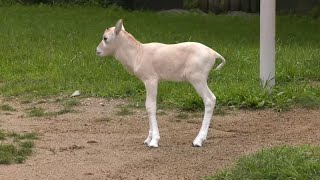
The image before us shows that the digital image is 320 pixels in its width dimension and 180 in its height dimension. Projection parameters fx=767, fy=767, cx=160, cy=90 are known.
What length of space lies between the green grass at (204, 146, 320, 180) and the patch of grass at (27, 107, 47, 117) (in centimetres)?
312

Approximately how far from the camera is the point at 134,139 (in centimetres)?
718

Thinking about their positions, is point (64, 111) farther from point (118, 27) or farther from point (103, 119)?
point (118, 27)

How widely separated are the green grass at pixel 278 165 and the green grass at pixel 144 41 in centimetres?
237

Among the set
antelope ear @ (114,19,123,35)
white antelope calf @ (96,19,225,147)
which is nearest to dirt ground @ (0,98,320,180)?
white antelope calf @ (96,19,225,147)

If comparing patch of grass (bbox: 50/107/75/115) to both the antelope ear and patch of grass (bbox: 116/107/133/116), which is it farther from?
the antelope ear

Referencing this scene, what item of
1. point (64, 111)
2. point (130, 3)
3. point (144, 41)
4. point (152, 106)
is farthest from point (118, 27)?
point (130, 3)

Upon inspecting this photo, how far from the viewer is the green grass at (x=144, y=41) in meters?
8.77

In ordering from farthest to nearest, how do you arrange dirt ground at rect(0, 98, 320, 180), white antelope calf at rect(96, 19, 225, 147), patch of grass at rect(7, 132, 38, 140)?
patch of grass at rect(7, 132, 38, 140), white antelope calf at rect(96, 19, 225, 147), dirt ground at rect(0, 98, 320, 180)

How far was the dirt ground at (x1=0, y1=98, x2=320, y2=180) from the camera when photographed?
606cm

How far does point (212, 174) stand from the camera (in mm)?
5820

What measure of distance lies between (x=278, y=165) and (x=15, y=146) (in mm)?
2484

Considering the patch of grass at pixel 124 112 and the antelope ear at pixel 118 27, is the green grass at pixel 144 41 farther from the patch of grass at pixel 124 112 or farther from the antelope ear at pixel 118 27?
the antelope ear at pixel 118 27

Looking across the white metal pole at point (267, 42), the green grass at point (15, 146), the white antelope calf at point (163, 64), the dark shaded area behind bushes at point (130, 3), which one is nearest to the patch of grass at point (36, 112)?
the green grass at point (15, 146)

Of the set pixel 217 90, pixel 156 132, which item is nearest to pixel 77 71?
pixel 217 90
